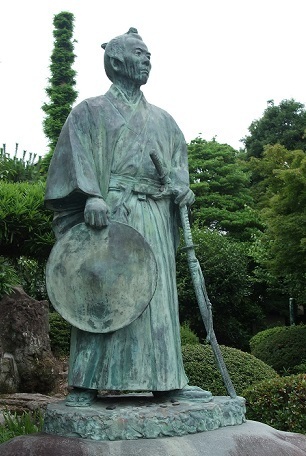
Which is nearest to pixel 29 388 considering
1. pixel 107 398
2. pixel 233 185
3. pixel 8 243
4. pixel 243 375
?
pixel 8 243

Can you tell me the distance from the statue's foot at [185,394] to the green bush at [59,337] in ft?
33.2

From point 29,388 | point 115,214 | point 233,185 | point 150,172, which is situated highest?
point 233,185

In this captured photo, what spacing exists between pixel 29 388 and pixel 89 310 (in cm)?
781

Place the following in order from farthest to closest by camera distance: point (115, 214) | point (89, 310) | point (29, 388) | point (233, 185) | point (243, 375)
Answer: point (233, 185) → point (29, 388) → point (243, 375) → point (115, 214) → point (89, 310)

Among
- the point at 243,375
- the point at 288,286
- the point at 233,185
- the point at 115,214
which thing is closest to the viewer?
the point at 115,214

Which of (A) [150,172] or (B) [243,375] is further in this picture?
(B) [243,375]

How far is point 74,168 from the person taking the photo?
516 centimetres

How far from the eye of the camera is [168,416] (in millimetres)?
4617

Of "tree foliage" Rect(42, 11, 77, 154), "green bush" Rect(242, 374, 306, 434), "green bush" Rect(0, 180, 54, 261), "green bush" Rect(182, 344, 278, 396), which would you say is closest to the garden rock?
"green bush" Rect(0, 180, 54, 261)

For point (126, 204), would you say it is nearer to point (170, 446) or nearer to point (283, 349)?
point (170, 446)

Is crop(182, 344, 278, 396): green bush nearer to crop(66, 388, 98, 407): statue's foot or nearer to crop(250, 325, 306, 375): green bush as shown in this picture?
crop(66, 388, 98, 407): statue's foot

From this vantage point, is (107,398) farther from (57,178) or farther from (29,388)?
(29,388)

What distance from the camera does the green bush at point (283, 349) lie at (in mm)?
16297

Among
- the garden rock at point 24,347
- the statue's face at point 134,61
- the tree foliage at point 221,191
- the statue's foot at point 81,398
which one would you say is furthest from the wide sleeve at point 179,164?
the tree foliage at point 221,191
